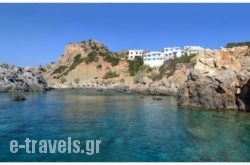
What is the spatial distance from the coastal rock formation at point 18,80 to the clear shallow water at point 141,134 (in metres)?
54.6

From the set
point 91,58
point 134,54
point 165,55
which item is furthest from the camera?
point 134,54

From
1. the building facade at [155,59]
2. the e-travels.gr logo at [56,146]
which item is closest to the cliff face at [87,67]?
the building facade at [155,59]

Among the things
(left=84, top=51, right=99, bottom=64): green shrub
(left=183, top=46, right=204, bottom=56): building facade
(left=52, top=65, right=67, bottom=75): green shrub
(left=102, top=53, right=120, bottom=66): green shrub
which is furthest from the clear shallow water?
(left=52, top=65, right=67, bottom=75): green shrub

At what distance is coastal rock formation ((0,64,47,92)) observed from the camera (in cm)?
10211

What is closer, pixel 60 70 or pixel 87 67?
pixel 87 67

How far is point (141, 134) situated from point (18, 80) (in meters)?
79.6

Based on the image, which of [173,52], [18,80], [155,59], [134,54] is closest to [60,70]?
[134,54]

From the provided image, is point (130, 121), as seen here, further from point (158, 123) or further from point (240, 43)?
point (240, 43)

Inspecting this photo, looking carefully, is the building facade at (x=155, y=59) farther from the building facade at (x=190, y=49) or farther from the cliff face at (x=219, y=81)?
the cliff face at (x=219, y=81)

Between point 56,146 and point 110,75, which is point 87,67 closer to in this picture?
point 110,75

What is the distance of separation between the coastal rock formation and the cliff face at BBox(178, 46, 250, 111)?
5796cm

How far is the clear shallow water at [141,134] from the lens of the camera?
81.7 feet

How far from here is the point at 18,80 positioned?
10581 centimetres

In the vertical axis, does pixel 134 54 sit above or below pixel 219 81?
above
